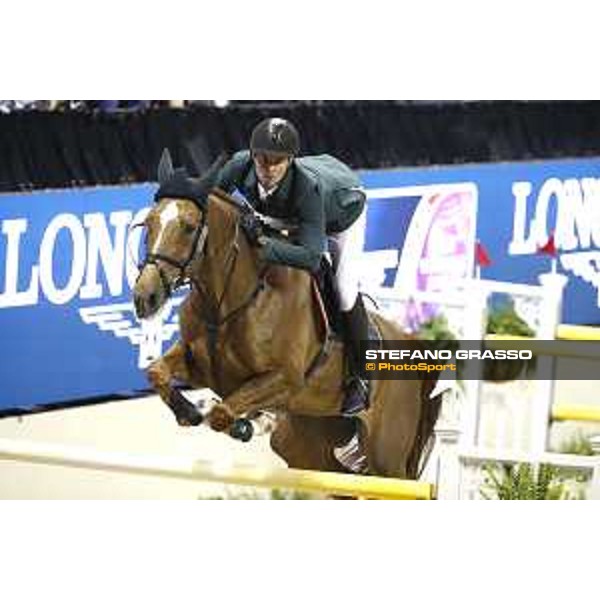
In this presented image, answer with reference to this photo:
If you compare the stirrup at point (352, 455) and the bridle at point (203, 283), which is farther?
the stirrup at point (352, 455)

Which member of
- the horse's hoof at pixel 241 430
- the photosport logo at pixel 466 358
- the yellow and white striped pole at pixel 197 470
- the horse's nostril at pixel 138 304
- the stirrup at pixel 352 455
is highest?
the horse's nostril at pixel 138 304

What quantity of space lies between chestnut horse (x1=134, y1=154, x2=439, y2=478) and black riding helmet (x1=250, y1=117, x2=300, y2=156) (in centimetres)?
14

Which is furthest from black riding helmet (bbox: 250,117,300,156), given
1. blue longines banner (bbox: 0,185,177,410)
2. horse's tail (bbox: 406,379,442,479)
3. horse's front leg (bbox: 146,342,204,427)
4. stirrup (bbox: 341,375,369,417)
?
horse's tail (bbox: 406,379,442,479)

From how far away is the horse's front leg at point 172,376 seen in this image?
181 inches

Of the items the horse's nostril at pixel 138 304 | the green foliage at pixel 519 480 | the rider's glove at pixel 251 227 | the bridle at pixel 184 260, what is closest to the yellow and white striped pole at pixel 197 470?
the green foliage at pixel 519 480

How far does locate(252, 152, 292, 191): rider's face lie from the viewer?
4.51m

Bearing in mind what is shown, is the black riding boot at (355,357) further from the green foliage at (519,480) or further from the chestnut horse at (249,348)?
the green foliage at (519,480)

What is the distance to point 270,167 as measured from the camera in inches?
178

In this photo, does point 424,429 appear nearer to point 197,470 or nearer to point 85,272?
point 197,470

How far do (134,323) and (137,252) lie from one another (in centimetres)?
22

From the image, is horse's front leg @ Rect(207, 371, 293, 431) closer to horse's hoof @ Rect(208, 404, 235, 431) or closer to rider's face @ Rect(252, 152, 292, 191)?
horse's hoof @ Rect(208, 404, 235, 431)

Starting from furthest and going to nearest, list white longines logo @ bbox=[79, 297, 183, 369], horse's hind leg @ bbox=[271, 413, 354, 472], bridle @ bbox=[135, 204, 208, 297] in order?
1. horse's hind leg @ bbox=[271, 413, 354, 472]
2. white longines logo @ bbox=[79, 297, 183, 369]
3. bridle @ bbox=[135, 204, 208, 297]
